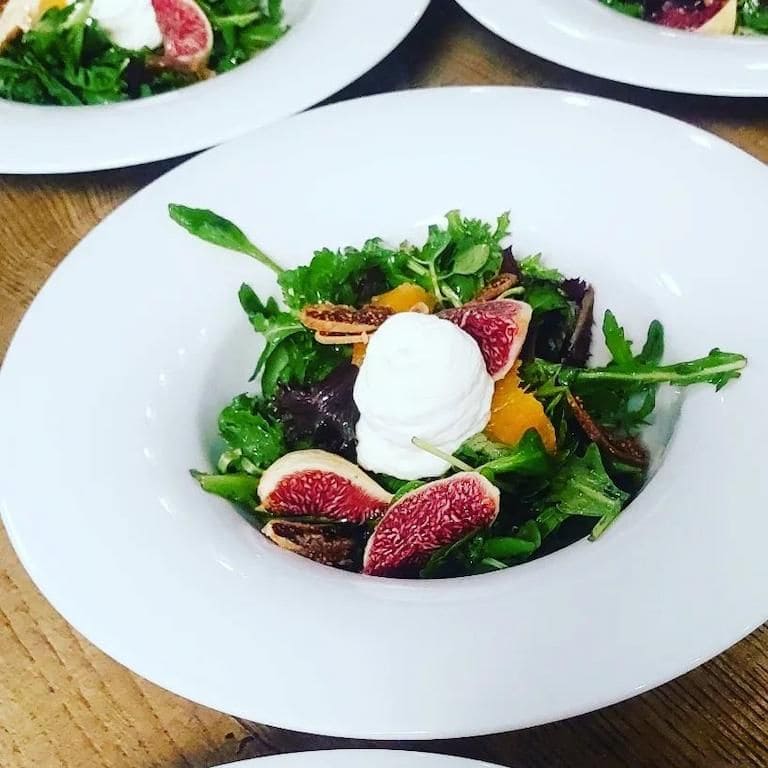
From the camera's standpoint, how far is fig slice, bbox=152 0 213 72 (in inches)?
82.6

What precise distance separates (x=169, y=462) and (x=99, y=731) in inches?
13.7

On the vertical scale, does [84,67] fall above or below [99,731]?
above

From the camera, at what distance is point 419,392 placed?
1.24 m

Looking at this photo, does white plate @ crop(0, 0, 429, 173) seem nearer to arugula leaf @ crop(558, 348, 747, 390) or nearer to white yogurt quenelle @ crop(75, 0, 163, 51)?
white yogurt quenelle @ crop(75, 0, 163, 51)

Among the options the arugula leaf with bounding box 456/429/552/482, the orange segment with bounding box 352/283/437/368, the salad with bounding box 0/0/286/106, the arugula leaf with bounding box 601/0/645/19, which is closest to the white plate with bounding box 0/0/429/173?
the salad with bounding box 0/0/286/106

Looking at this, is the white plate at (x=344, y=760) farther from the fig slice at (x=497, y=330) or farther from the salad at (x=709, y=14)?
the salad at (x=709, y=14)

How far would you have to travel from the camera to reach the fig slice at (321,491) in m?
1.27

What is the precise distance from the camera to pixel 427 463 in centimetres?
128

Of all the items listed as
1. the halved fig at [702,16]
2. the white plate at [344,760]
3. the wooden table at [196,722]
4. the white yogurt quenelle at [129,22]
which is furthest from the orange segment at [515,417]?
the white yogurt quenelle at [129,22]

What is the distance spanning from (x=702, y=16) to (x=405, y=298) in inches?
39.7

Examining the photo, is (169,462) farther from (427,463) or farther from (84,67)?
(84,67)

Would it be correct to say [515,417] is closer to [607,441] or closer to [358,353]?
[607,441]

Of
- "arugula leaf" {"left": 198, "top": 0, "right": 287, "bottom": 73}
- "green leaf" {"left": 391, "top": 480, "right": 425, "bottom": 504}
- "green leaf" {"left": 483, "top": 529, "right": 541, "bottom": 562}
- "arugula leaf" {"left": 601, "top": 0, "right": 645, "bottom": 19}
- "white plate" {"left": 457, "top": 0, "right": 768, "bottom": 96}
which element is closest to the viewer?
"green leaf" {"left": 483, "top": 529, "right": 541, "bottom": 562}

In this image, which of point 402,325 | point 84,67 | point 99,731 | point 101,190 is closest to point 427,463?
point 402,325
